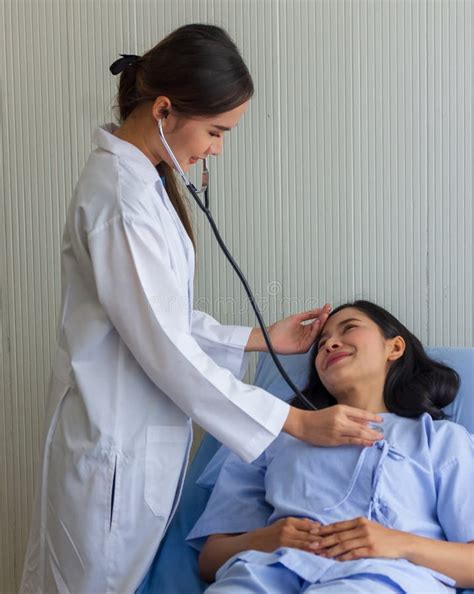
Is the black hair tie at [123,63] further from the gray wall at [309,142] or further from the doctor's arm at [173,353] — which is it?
the gray wall at [309,142]

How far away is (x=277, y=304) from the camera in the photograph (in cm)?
227

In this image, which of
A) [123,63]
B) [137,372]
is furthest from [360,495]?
[123,63]

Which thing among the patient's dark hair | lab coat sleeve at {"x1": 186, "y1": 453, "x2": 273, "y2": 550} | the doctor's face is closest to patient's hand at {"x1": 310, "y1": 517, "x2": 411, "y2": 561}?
lab coat sleeve at {"x1": 186, "y1": 453, "x2": 273, "y2": 550}

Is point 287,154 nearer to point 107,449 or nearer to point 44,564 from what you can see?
point 107,449

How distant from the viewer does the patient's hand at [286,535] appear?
1.50 metres

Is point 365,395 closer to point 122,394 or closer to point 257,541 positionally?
point 257,541

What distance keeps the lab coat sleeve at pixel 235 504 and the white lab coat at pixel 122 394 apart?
146mm

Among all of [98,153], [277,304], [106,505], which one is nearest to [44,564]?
[106,505]

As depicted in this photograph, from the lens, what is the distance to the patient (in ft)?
4.68

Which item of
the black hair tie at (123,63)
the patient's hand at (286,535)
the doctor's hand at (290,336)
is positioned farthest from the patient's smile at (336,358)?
the black hair tie at (123,63)

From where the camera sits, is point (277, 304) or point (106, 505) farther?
point (277, 304)

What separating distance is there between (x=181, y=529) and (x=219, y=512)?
0.45 feet

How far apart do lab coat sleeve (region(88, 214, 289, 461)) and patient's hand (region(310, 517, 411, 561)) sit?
0.63 ft

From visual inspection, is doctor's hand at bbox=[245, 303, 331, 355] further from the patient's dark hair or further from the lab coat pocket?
the lab coat pocket
